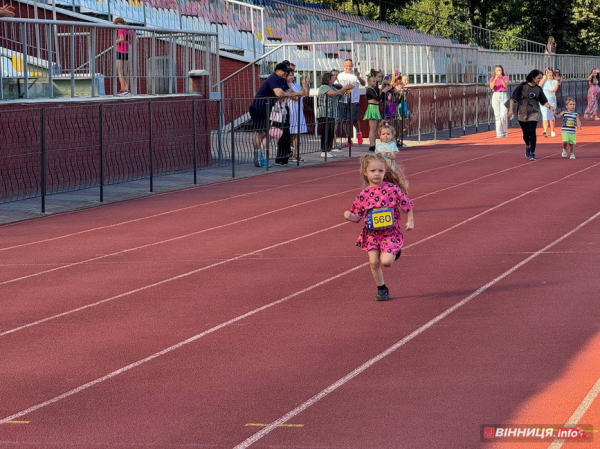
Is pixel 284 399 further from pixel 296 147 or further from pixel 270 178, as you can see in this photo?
pixel 296 147

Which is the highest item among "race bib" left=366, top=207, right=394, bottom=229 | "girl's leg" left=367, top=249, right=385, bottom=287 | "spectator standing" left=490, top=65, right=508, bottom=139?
"spectator standing" left=490, top=65, right=508, bottom=139

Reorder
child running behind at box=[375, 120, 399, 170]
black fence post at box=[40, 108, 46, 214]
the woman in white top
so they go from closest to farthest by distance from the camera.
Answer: child running behind at box=[375, 120, 399, 170]
black fence post at box=[40, 108, 46, 214]
the woman in white top

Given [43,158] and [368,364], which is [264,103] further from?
[368,364]

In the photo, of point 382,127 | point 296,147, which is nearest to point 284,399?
point 382,127

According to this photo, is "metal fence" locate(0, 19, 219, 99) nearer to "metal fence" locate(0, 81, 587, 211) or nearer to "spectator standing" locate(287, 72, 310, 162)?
"metal fence" locate(0, 81, 587, 211)

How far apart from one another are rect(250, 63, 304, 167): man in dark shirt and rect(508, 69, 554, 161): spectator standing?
14.8ft

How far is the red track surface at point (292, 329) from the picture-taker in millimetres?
6336

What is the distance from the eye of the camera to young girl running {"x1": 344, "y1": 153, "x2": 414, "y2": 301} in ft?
31.9

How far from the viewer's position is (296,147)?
81.5 ft

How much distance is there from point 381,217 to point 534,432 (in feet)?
13.0

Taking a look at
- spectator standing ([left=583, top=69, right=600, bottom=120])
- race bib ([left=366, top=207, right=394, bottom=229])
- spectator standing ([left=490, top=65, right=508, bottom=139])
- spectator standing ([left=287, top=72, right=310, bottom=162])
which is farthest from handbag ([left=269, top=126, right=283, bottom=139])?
spectator standing ([left=583, top=69, right=600, bottom=120])

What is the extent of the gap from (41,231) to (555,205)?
6654mm

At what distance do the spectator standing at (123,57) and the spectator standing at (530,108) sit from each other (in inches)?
312

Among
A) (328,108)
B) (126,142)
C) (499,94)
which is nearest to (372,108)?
(328,108)
